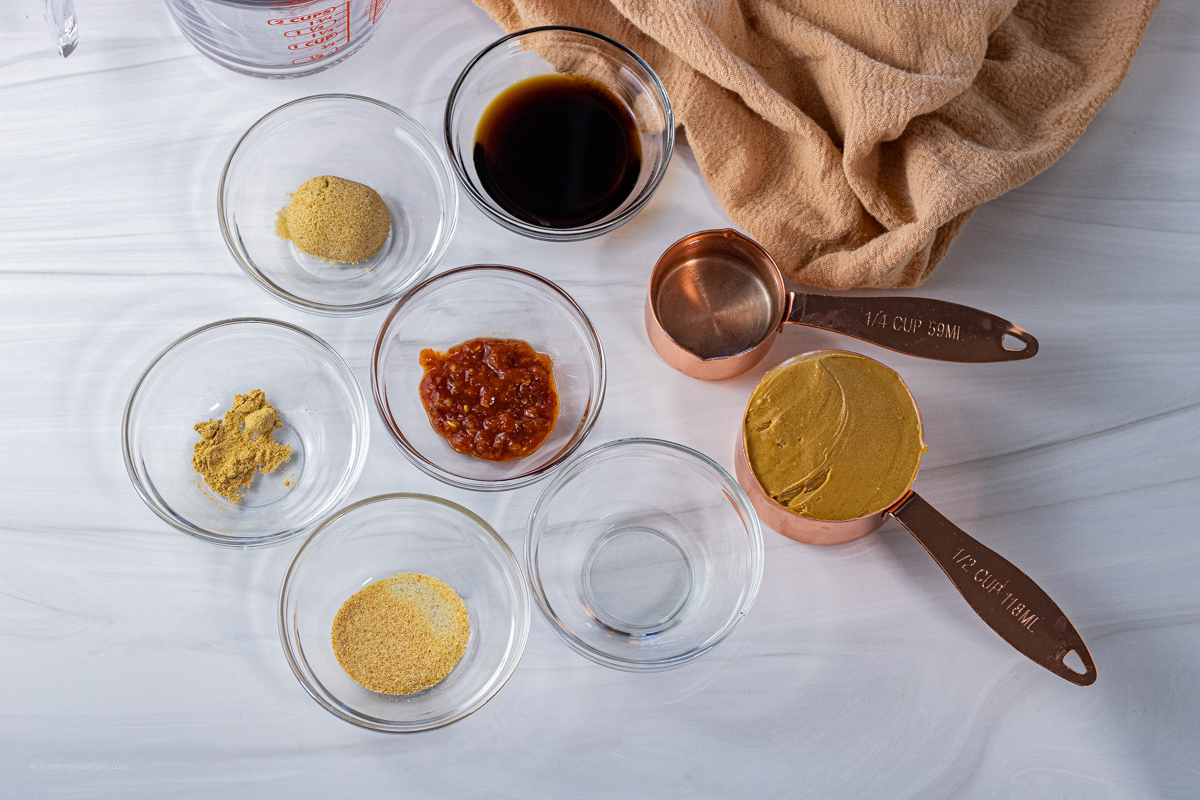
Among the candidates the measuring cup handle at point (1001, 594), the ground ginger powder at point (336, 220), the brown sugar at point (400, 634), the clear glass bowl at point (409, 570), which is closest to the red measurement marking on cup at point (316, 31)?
the ground ginger powder at point (336, 220)

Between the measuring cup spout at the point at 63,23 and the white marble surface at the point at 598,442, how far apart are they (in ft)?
0.47

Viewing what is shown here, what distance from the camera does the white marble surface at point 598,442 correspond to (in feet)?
3.96

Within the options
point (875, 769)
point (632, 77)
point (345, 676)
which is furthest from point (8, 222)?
point (875, 769)

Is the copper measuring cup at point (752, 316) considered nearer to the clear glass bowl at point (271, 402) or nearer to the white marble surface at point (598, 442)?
the white marble surface at point (598, 442)

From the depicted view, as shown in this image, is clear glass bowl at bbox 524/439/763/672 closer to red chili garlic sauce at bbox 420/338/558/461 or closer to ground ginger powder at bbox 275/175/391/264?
Result: red chili garlic sauce at bbox 420/338/558/461

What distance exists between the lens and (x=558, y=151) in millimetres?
1267

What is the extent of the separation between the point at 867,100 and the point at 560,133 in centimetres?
44

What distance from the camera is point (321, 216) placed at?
1.24 meters

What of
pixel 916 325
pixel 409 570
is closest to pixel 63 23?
pixel 409 570

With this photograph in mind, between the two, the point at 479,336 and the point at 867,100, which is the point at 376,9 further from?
the point at 867,100

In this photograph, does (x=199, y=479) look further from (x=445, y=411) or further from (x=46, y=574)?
(x=445, y=411)

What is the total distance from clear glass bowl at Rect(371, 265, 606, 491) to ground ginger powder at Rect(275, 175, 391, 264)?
117mm

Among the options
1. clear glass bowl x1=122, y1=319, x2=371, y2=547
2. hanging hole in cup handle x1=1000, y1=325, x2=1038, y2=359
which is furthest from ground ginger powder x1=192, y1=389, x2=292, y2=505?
hanging hole in cup handle x1=1000, y1=325, x2=1038, y2=359

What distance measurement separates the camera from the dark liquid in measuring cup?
4.12 ft
